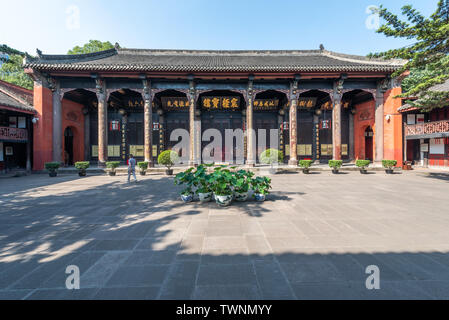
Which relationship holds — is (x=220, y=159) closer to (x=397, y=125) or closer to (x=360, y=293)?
(x=397, y=125)

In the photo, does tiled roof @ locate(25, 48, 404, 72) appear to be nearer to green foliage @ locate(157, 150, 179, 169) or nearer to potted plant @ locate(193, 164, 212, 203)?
green foliage @ locate(157, 150, 179, 169)

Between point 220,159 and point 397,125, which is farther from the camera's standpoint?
point 220,159

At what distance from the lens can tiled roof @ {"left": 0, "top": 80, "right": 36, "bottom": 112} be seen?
10.8 meters

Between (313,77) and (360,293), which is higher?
(313,77)

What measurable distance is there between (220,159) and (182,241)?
13.5 metres

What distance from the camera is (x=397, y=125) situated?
12.1 m

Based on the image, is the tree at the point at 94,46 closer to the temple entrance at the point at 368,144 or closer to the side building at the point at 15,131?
the side building at the point at 15,131

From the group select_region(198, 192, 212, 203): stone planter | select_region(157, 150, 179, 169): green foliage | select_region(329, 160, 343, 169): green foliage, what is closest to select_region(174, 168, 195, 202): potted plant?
select_region(198, 192, 212, 203): stone planter

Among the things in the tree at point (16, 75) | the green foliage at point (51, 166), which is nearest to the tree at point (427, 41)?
the green foliage at point (51, 166)

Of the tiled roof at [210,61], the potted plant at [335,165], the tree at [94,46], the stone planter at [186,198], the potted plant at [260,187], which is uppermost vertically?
the tree at [94,46]

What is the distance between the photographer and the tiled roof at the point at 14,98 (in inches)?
426

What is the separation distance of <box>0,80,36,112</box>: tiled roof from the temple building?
81cm

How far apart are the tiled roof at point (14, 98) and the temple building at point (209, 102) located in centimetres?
81
